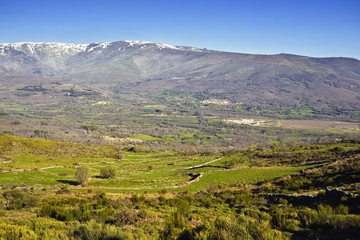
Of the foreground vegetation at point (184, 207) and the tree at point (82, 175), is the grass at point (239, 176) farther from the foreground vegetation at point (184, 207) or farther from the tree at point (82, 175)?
the tree at point (82, 175)

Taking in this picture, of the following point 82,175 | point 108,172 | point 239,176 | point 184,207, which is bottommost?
point 108,172

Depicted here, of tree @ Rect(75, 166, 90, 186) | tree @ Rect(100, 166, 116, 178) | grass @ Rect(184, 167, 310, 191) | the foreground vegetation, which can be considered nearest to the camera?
the foreground vegetation

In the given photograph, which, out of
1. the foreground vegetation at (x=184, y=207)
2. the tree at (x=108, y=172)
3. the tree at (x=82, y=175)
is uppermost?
the foreground vegetation at (x=184, y=207)

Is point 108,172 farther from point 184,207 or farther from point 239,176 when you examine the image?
point 184,207

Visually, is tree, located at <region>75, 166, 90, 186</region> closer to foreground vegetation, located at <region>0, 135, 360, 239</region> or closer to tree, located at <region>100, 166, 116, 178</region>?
foreground vegetation, located at <region>0, 135, 360, 239</region>

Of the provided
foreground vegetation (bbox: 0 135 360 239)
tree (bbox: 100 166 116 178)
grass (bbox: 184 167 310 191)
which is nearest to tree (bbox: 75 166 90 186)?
foreground vegetation (bbox: 0 135 360 239)

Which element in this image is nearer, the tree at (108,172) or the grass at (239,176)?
the grass at (239,176)

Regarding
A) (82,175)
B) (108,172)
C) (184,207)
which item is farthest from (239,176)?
(82,175)

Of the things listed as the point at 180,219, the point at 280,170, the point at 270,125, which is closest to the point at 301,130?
the point at 270,125

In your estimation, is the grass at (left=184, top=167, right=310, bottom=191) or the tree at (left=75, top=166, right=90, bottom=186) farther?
the grass at (left=184, top=167, right=310, bottom=191)

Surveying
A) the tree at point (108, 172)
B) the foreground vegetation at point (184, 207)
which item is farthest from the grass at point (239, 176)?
the tree at point (108, 172)

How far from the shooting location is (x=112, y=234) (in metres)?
8.87

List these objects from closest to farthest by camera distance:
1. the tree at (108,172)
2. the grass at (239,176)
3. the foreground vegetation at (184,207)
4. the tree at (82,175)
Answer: the foreground vegetation at (184,207)
the tree at (82,175)
the grass at (239,176)
the tree at (108,172)

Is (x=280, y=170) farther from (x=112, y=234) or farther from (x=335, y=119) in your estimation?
(x=335, y=119)
